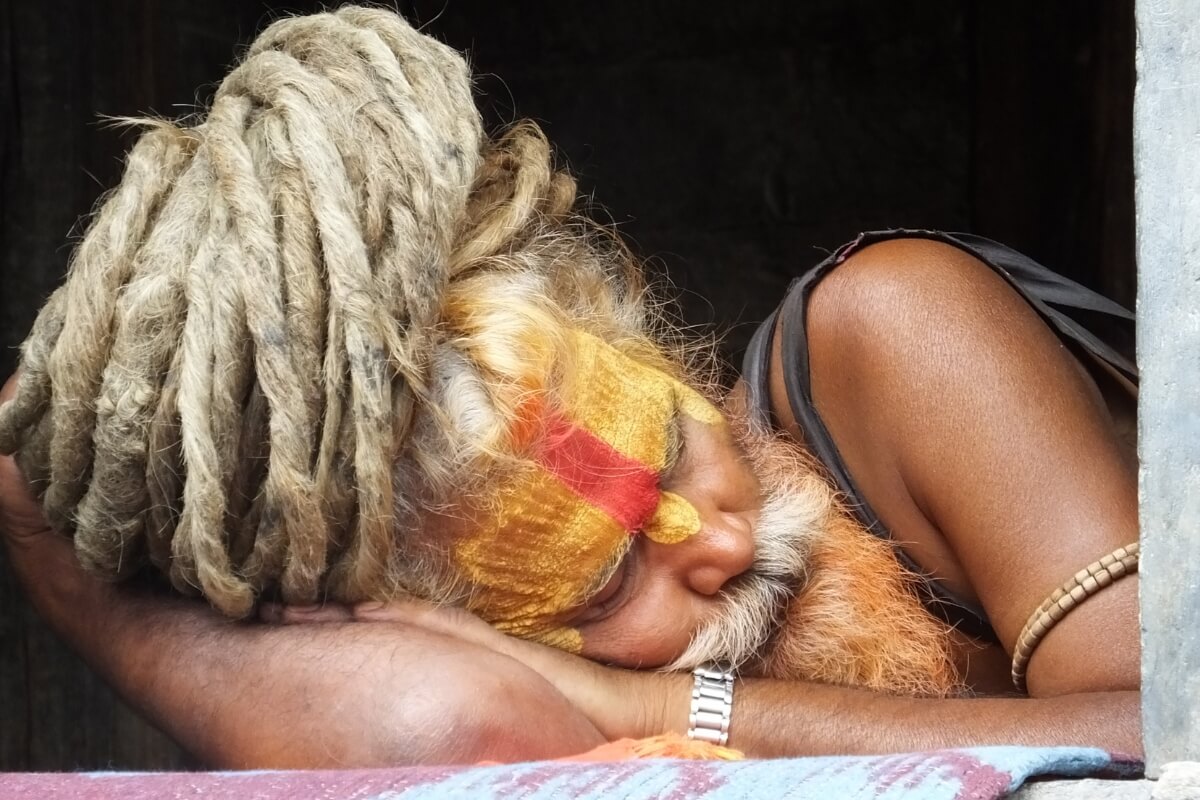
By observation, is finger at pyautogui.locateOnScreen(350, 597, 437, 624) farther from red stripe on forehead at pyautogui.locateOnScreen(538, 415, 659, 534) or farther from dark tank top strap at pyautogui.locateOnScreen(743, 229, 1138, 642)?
dark tank top strap at pyautogui.locateOnScreen(743, 229, 1138, 642)

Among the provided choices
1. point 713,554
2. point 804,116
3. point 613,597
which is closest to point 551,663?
point 613,597

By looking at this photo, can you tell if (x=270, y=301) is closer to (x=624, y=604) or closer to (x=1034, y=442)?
(x=624, y=604)

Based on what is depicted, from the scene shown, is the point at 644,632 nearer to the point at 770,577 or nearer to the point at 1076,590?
the point at 770,577

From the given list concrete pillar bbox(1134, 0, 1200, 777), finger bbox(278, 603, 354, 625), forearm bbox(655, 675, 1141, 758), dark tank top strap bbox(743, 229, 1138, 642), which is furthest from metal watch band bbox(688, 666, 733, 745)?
concrete pillar bbox(1134, 0, 1200, 777)

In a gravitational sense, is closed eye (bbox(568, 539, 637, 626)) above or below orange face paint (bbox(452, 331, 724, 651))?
below

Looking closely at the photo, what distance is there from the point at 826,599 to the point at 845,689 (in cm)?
20

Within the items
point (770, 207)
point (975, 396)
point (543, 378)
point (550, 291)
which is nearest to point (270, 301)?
point (543, 378)

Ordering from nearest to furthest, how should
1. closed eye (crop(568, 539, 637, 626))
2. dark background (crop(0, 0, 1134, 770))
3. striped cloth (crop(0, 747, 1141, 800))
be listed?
striped cloth (crop(0, 747, 1141, 800)), closed eye (crop(568, 539, 637, 626)), dark background (crop(0, 0, 1134, 770))

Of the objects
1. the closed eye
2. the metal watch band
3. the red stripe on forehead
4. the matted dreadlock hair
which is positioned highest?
the matted dreadlock hair

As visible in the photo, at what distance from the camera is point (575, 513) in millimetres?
1574

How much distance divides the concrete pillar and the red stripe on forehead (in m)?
0.74

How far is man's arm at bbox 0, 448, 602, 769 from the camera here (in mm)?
1342

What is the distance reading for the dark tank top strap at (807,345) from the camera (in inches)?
65.9

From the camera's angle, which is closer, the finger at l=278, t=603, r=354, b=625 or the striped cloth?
the striped cloth
